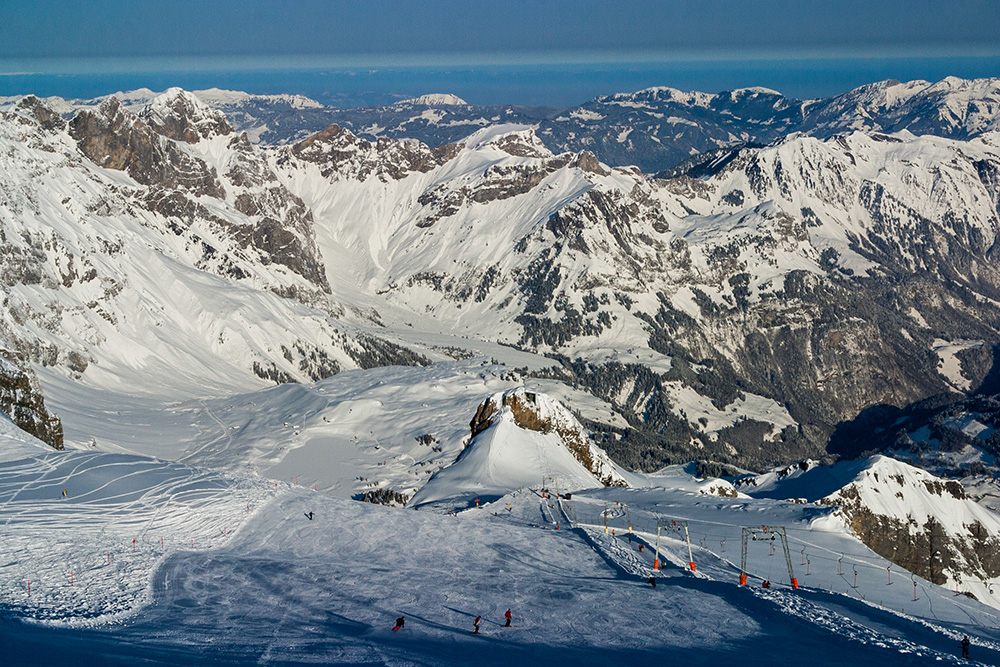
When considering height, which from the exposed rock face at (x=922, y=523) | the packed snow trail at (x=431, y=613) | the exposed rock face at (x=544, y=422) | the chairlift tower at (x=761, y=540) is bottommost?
the packed snow trail at (x=431, y=613)

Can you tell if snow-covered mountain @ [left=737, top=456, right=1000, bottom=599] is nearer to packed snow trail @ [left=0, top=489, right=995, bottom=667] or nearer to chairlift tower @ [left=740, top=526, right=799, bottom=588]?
chairlift tower @ [left=740, top=526, right=799, bottom=588]

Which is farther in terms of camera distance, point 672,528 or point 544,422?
point 544,422

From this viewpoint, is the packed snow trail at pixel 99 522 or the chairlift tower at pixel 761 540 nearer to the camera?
the packed snow trail at pixel 99 522

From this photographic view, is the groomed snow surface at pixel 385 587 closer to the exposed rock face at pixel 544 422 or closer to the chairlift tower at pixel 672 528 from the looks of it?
the chairlift tower at pixel 672 528

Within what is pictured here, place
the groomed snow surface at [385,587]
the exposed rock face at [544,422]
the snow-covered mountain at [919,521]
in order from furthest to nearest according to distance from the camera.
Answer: the exposed rock face at [544,422], the snow-covered mountain at [919,521], the groomed snow surface at [385,587]

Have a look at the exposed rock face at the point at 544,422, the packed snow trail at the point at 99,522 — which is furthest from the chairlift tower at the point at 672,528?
the exposed rock face at the point at 544,422

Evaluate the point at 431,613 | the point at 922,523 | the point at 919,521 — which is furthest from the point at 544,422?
the point at 431,613

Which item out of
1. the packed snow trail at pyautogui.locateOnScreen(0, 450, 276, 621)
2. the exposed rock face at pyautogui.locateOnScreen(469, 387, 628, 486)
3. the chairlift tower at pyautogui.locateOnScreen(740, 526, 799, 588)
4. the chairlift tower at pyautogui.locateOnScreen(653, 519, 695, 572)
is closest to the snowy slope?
the exposed rock face at pyautogui.locateOnScreen(469, 387, 628, 486)

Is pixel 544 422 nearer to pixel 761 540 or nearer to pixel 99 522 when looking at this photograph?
pixel 761 540

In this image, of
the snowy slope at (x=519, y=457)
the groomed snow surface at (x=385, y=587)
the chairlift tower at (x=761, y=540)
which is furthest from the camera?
the snowy slope at (x=519, y=457)
